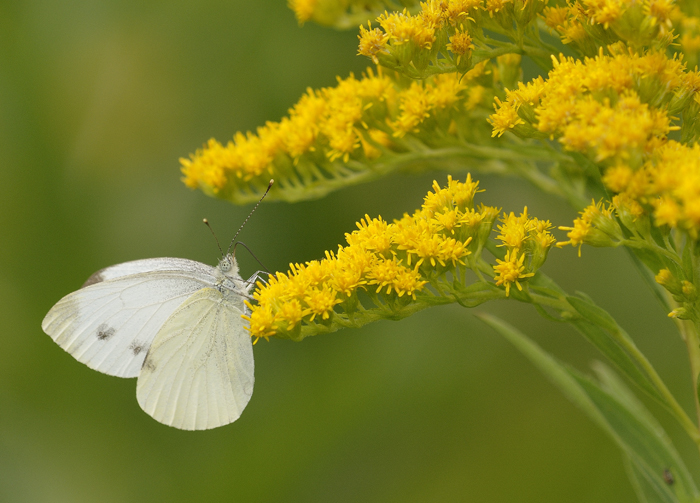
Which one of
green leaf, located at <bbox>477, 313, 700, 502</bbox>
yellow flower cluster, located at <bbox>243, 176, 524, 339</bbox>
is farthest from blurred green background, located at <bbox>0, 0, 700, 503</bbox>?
yellow flower cluster, located at <bbox>243, 176, 524, 339</bbox>

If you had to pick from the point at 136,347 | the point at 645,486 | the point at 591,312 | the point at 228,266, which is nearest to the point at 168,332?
the point at 136,347

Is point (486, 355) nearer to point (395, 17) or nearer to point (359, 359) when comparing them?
point (359, 359)

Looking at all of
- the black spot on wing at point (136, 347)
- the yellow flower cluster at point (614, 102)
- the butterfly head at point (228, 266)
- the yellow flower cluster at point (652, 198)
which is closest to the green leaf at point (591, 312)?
the yellow flower cluster at point (652, 198)

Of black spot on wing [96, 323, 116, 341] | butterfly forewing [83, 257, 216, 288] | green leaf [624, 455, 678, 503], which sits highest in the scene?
butterfly forewing [83, 257, 216, 288]

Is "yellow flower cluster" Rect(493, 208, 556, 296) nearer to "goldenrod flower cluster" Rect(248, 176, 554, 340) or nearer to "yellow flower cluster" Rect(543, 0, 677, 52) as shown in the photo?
"goldenrod flower cluster" Rect(248, 176, 554, 340)

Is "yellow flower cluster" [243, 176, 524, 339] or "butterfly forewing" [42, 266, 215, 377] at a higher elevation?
"butterfly forewing" [42, 266, 215, 377]

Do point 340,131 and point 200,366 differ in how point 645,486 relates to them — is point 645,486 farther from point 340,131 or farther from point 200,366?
point 200,366
